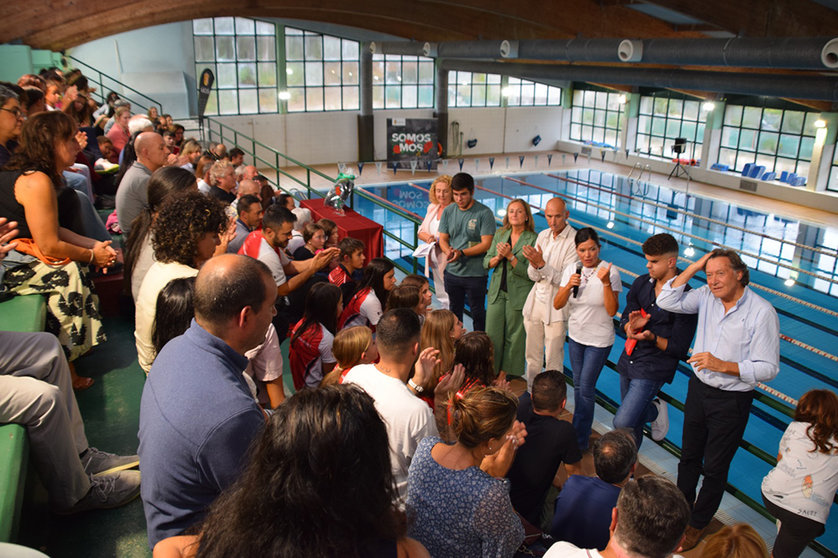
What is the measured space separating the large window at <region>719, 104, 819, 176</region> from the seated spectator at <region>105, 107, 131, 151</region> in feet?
64.5

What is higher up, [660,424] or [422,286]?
[422,286]

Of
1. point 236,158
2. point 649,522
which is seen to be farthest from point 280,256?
point 236,158

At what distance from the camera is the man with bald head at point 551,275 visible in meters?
Result: 4.99

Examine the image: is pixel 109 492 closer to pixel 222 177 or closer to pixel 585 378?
pixel 585 378

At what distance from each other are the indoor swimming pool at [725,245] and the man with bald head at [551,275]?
1.65ft

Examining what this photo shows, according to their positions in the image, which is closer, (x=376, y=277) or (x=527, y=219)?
(x=376, y=277)

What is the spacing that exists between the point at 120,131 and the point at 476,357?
7682 mm

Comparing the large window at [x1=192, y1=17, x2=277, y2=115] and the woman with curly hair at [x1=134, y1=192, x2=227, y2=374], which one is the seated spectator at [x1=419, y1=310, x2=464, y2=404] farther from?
the large window at [x1=192, y1=17, x2=277, y2=115]

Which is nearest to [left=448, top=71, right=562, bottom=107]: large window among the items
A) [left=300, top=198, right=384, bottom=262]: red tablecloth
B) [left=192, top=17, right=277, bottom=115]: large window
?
[left=192, top=17, right=277, bottom=115]: large window

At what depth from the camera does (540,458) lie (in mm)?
3145

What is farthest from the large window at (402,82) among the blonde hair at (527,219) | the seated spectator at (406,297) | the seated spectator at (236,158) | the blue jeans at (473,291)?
the seated spectator at (406,297)

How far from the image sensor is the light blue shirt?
138 inches

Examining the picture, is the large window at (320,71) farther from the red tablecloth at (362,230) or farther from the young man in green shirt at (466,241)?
the young man in green shirt at (466,241)

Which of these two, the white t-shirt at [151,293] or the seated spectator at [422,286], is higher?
the white t-shirt at [151,293]
